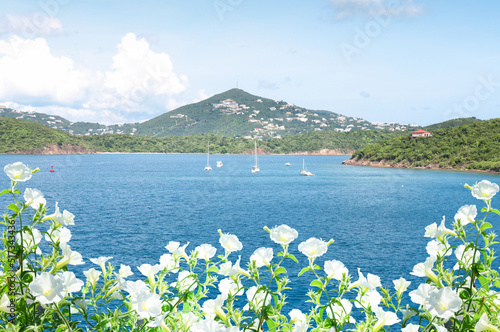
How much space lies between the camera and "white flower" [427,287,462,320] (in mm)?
2000

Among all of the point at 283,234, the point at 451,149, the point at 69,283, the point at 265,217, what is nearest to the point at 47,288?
the point at 69,283

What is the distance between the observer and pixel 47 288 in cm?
197

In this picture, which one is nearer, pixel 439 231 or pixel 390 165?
pixel 439 231

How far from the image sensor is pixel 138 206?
166 feet

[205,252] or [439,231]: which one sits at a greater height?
[439,231]

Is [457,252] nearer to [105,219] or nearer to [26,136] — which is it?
[105,219]

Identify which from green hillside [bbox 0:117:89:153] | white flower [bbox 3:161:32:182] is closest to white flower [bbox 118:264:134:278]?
white flower [bbox 3:161:32:182]

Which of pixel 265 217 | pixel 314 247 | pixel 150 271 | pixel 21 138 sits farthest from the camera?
pixel 21 138

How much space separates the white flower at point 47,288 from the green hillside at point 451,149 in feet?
361

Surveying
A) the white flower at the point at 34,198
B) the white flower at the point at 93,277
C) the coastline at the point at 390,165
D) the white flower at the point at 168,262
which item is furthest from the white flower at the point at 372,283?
the coastline at the point at 390,165

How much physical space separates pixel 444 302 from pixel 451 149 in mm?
128346

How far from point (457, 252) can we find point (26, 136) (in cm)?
21503

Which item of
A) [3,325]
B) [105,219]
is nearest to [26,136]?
[105,219]

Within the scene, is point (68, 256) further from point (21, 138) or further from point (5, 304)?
point (21, 138)
